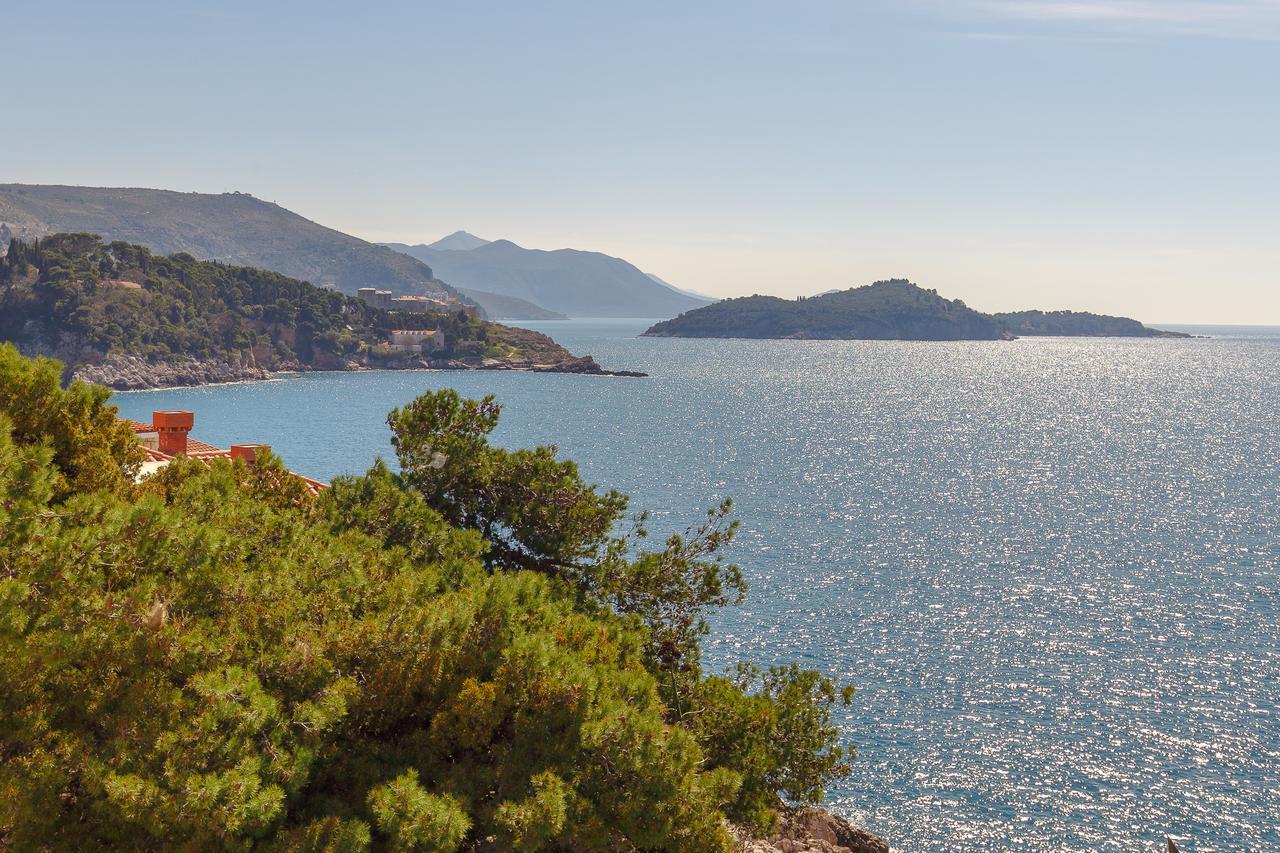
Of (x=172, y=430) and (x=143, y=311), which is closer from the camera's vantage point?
(x=172, y=430)

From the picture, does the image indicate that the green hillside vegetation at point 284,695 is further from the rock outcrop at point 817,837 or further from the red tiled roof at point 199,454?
the red tiled roof at point 199,454

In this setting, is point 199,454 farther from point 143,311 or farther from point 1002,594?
point 143,311

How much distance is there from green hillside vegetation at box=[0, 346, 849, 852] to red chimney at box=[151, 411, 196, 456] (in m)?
15.2

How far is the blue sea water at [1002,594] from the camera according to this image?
2988 cm

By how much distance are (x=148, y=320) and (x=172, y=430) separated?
150m

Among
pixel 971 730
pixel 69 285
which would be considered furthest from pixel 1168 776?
pixel 69 285

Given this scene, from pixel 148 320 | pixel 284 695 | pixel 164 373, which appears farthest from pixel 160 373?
pixel 284 695

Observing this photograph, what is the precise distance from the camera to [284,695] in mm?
13398

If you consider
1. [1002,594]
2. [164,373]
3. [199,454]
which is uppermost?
[199,454]

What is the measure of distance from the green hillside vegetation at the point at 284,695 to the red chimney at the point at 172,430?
1517 cm

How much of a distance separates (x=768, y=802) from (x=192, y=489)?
13271 mm

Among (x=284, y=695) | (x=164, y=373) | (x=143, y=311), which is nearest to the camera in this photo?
(x=284, y=695)

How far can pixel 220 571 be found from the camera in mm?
14719

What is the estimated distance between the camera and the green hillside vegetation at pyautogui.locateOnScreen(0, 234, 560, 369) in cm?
15125
